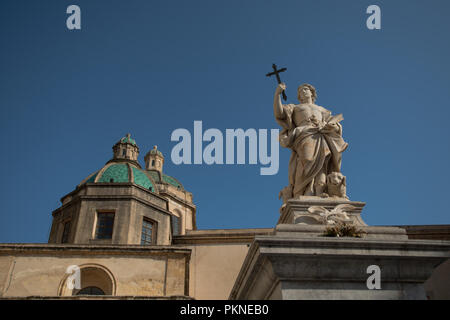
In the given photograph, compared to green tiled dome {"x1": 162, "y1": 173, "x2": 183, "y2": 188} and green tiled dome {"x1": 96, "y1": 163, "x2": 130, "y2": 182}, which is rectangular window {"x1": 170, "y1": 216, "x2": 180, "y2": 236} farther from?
green tiled dome {"x1": 96, "y1": 163, "x2": 130, "y2": 182}

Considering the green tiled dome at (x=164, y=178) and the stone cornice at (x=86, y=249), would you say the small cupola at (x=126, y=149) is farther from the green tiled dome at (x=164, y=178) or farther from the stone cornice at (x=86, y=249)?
the stone cornice at (x=86, y=249)

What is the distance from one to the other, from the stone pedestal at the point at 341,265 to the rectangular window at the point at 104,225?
24.8m

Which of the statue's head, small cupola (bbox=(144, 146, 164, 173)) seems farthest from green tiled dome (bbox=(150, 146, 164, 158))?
the statue's head

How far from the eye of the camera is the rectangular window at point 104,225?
27888 millimetres

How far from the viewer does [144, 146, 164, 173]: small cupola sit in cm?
4650

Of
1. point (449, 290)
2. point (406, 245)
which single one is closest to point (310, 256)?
point (406, 245)

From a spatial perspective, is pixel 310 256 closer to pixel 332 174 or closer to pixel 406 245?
pixel 406 245

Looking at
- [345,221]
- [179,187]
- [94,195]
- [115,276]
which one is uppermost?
[179,187]

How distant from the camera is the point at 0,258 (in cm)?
2448

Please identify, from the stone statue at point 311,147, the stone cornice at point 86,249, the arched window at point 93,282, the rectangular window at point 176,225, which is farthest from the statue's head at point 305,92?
the rectangular window at point 176,225

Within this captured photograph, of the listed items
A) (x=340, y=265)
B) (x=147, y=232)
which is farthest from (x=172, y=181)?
(x=340, y=265)

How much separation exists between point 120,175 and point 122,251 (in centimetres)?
821

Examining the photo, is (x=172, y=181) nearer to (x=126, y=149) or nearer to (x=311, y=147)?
(x=126, y=149)
